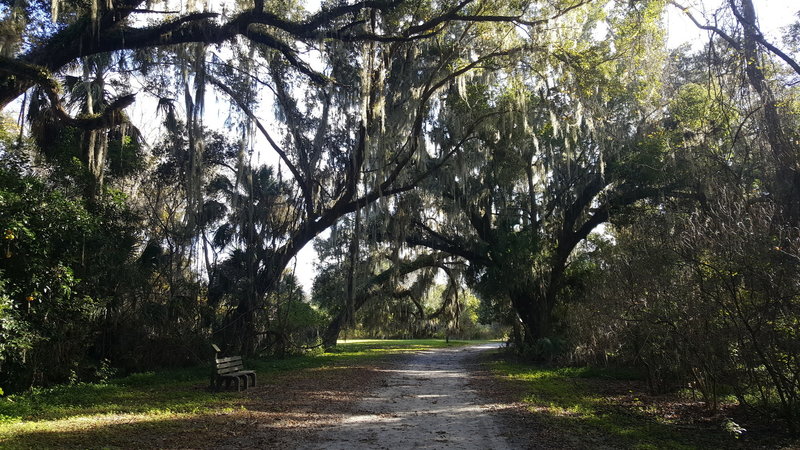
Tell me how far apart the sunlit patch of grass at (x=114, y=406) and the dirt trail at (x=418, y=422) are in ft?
6.83

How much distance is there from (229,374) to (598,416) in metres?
6.34

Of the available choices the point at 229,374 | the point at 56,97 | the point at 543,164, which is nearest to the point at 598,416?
the point at 229,374

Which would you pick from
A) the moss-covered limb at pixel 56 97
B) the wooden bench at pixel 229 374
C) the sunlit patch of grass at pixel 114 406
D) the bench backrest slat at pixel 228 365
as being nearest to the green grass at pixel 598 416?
the sunlit patch of grass at pixel 114 406

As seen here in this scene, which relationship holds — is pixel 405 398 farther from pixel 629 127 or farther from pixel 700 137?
pixel 629 127

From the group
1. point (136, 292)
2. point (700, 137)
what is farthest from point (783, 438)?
point (136, 292)

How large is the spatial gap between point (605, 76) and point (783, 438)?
28.8ft

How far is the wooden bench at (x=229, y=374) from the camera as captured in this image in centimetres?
918

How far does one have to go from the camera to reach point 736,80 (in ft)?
24.8

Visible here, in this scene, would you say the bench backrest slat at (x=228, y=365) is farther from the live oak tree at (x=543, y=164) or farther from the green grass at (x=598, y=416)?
the live oak tree at (x=543, y=164)

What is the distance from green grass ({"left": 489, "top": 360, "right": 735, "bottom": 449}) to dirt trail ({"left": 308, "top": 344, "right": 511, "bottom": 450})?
0.91 m

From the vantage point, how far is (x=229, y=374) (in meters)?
9.27

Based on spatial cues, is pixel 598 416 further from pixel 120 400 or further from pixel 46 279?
pixel 46 279

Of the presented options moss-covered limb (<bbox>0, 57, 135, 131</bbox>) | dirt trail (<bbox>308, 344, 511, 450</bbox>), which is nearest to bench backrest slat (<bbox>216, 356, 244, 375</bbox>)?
dirt trail (<bbox>308, 344, 511, 450</bbox>)

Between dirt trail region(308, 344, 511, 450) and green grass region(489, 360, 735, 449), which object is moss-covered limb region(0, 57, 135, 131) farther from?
green grass region(489, 360, 735, 449)
